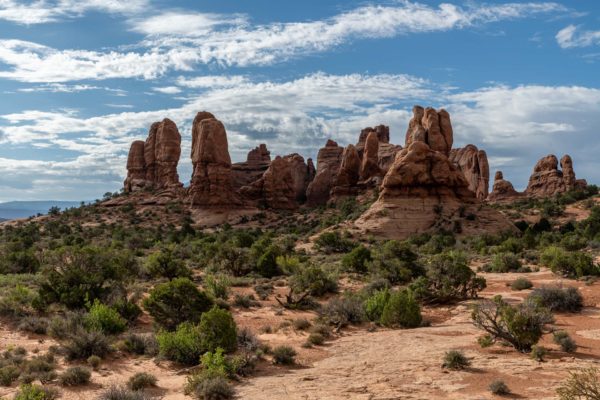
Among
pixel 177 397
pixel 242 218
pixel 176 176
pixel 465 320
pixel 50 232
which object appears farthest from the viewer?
pixel 176 176

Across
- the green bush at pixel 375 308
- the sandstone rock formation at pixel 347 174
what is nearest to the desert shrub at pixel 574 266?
the green bush at pixel 375 308

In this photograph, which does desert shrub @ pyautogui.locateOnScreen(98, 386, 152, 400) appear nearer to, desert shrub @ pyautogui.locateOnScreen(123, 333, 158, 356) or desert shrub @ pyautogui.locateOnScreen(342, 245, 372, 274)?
desert shrub @ pyautogui.locateOnScreen(123, 333, 158, 356)

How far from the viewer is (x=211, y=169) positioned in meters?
65.5

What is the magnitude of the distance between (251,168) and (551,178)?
142ft

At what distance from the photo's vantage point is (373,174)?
6962 cm

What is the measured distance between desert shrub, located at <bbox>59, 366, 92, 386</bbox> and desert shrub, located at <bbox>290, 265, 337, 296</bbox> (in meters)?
11.2

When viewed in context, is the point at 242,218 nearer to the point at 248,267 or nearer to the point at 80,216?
the point at 80,216

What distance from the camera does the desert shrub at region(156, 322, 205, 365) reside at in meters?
13.2

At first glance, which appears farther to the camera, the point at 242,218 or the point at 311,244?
the point at 242,218

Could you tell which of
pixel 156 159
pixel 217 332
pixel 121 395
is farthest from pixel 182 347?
pixel 156 159

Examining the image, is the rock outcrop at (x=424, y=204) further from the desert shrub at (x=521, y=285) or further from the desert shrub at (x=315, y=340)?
the desert shrub at (x=315, y=340)

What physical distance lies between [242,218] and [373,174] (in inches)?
719

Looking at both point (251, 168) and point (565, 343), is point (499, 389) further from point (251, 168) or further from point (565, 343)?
point (251, 168)

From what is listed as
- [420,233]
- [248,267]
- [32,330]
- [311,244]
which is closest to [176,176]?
[311,244]
